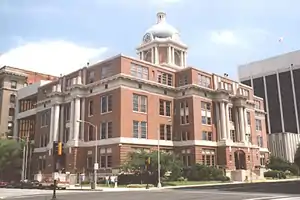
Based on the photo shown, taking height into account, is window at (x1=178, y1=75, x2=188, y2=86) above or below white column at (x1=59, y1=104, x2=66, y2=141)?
above

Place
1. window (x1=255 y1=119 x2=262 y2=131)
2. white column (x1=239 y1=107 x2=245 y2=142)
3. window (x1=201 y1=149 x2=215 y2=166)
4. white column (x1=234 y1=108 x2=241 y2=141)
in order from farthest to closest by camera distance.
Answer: window (x1=255 y1=119 x2=262 y2=131) → white column (x1=234 y1=108 x2=241 y2=141) → white column (x1=239 y1=107 x2=245 y2=142) → window (x1=201 y1=149 x2=215 y2=166)

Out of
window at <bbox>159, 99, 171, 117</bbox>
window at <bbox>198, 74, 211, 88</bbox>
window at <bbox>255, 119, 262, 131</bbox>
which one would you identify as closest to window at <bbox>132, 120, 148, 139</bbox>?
window at <bbox>159, 99, 171, 117</bbox>

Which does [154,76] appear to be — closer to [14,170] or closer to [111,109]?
[111,109]

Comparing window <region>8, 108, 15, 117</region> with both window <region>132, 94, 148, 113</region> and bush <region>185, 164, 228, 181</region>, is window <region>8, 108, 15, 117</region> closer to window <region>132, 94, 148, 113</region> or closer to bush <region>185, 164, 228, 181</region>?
window <region>132, 94, 148, 113</region>

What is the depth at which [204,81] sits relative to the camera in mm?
73250

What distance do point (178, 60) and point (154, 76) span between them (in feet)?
72.8

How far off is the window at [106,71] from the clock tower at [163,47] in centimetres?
2007

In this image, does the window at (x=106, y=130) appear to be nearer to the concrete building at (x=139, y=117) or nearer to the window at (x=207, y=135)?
the concrete building at (x=139, y=117)

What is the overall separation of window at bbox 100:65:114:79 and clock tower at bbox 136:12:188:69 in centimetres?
2007

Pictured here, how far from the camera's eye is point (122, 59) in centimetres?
6325

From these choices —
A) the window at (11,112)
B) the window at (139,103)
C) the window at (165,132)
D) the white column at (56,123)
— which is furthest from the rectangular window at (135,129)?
the window at (11,112)

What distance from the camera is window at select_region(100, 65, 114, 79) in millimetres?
65062

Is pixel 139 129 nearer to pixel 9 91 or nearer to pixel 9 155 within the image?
pixel 9 155

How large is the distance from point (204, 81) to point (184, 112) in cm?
813
